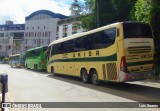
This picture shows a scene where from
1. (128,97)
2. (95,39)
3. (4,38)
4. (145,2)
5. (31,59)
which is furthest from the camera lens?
(4,38)

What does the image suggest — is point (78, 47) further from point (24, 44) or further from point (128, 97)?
point (24, 44)

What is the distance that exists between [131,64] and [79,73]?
581 centimetres

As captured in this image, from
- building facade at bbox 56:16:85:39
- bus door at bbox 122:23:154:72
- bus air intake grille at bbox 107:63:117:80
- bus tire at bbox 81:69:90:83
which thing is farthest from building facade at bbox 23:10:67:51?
bus door at bbox 122:23:154:72

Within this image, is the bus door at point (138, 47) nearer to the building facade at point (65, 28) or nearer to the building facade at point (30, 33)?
the building facade at point (65, 28)

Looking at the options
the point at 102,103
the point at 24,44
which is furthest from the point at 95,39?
the point at 24,44

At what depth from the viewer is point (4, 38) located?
134m

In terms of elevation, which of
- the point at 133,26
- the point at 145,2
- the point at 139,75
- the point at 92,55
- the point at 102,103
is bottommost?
the point at 102,103

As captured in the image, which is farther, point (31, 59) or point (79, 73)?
point (31, 59)

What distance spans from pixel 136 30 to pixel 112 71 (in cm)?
240

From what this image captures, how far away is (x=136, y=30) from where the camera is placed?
45.9 ft

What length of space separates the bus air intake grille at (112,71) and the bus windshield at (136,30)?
1.71 m

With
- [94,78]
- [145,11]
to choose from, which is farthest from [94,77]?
[145,11]

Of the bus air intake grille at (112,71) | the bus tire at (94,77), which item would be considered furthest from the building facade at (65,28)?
the bus air intake grille at (112,71)

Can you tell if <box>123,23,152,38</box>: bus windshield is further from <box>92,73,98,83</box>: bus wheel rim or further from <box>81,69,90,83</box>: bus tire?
<box>81,69,90,83</box>: bus tire
